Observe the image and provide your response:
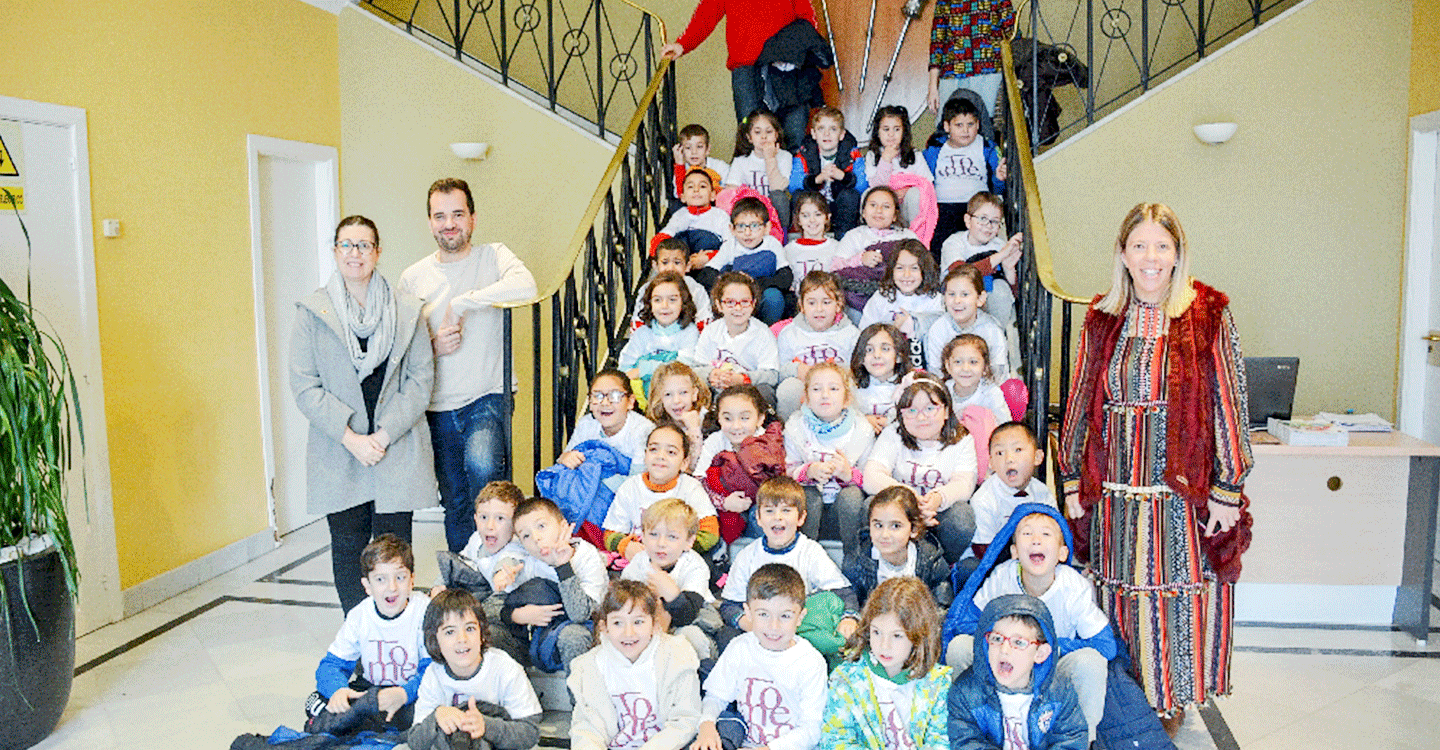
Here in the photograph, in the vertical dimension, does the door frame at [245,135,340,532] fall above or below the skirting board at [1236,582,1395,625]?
above

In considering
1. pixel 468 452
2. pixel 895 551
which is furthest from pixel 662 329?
pixel 895 551

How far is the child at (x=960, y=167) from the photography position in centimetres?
500

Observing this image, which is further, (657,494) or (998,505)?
(657,494)

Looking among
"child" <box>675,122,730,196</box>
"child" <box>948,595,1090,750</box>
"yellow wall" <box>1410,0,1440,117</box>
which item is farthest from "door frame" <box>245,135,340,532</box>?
"yellow wall" <box>1410,0,1440,117</box>

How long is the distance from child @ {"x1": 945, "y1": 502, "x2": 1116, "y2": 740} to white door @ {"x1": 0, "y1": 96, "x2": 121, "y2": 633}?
10.2ft

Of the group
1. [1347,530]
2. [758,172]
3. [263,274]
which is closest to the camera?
[1347,530]

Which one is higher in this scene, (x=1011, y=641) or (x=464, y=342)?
(x=464, y=342)

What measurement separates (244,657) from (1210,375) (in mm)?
3204

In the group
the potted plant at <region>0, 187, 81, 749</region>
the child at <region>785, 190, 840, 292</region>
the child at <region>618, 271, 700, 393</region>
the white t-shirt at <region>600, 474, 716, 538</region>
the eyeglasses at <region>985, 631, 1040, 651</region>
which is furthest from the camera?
the child at <region>785, 190, 840, 292</region>

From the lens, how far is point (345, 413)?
3.40 m

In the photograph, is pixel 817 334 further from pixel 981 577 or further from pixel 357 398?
pixel 357 398

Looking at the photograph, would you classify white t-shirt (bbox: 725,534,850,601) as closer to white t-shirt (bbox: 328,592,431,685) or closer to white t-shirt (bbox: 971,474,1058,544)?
white t-shirt (bbox: 971,474,1058,544)

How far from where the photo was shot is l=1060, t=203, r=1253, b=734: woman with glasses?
9.34 ft

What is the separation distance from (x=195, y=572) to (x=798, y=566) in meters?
2.93
